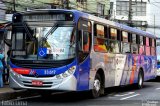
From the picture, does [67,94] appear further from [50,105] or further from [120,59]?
[50,105]

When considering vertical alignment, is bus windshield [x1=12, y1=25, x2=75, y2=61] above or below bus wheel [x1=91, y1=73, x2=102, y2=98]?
above

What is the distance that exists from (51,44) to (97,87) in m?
2.90

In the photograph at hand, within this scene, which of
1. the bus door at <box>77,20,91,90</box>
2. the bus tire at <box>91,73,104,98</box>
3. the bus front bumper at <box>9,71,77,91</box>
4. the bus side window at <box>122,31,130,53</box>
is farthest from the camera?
the bus side window at <box>122,31,130,53</box>

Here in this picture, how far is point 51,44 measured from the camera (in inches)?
524

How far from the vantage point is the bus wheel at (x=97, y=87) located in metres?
15.0

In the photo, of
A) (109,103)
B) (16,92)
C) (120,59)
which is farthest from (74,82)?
(120,59)

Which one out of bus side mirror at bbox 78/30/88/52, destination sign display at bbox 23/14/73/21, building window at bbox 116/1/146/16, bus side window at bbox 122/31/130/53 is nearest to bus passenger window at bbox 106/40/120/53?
bus side window at bbox 122/31/130/53

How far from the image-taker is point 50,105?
12.8 metres

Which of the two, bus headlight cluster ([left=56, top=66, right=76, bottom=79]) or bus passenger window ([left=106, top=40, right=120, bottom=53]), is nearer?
bus headlight cluster ([left=56, top=66, right=76, bottom=79])

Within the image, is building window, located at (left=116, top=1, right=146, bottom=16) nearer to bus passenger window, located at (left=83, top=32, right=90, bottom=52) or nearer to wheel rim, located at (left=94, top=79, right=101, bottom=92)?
wheel rim, located at (left=94, top=79, right=101, bottom=92)

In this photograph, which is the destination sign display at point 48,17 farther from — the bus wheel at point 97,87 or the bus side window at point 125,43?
the bus side window at point 125,43

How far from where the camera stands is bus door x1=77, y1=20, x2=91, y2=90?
13.5 meters

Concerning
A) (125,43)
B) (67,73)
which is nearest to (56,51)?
(67,73)

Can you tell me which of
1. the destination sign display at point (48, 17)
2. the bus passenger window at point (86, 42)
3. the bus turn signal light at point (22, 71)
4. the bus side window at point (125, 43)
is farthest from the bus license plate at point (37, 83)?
the bus side window at point (125, 43)
